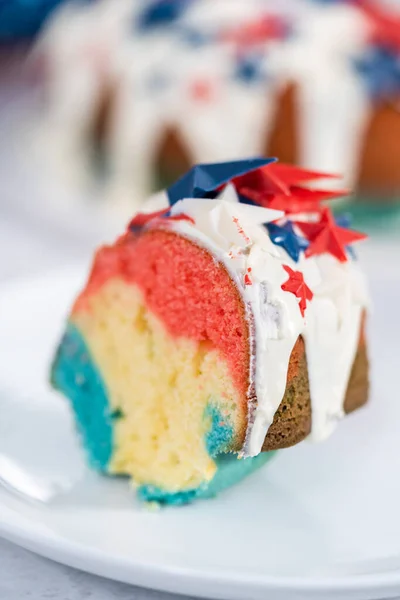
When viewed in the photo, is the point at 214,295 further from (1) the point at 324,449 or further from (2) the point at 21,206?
(2) the point at 21,206

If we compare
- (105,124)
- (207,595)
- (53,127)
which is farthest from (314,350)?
(53,127)

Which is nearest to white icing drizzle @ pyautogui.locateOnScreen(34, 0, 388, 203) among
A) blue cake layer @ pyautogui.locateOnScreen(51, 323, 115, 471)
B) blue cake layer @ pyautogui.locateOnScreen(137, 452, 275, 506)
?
blue cake layer @ pyautogui.locateOnScreen(51, 323, 115, 471)

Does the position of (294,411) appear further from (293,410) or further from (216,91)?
(216,91)

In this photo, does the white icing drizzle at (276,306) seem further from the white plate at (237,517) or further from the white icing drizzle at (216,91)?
the white icing drizzle at (216,91)

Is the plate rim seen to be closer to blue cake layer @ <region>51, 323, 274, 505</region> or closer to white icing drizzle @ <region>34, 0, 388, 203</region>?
blue cake layer @ <region>51, 323, 274, 505</region>

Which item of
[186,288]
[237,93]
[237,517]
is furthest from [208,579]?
[237,93]

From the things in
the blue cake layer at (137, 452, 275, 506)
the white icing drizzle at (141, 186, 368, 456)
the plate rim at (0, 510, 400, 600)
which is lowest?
the blue cake layer at (137, 452, 275, 506)

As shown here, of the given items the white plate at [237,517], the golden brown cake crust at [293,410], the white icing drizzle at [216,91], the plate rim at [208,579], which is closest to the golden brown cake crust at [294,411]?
the golden brown cake crust at [293,410]
